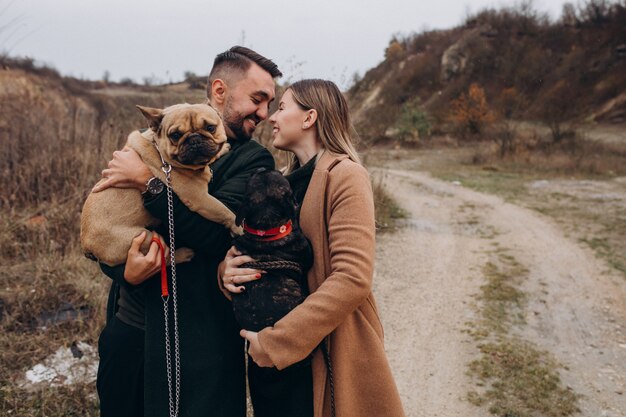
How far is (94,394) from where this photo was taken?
4078mm

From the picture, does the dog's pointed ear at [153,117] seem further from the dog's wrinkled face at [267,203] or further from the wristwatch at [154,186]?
the dog's wrinkled face at [267,203]

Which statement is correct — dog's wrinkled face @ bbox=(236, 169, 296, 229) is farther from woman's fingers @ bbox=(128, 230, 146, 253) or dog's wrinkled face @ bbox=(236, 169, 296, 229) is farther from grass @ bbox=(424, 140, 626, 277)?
grass @ bbox=(424, 140, 626, 277)

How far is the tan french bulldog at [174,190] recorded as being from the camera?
2434mm

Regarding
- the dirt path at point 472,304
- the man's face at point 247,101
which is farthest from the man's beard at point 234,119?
the dirt path at point 472,304

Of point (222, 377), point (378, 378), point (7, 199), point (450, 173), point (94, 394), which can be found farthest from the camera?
point (450, 173)

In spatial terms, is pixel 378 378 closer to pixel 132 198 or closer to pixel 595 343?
pixel 132 198

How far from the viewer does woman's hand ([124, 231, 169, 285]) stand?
226 centimetres

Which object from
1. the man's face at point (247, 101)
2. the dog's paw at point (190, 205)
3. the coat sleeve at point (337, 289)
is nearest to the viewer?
the coat sleeve at point (337, 289)

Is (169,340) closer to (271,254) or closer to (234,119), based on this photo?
(271,254)

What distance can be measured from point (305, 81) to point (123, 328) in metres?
1.62

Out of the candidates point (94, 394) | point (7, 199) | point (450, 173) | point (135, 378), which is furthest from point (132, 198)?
point (450, 173)

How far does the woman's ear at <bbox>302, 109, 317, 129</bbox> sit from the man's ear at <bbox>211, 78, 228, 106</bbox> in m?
0.66

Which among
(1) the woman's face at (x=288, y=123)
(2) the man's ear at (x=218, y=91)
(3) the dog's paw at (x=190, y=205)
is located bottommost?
(3) the dog's paw at (x=190, y=205)

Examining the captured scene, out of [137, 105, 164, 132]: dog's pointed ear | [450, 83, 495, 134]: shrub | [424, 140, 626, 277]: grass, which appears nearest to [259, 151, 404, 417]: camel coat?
[137, 105, 164, 132]: dog's pointed ear
